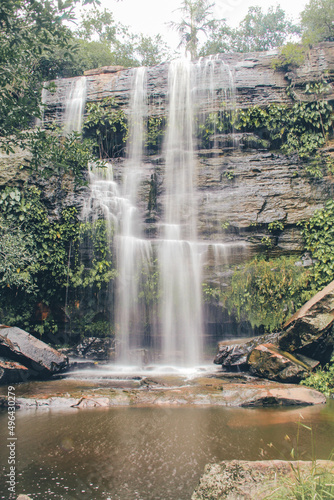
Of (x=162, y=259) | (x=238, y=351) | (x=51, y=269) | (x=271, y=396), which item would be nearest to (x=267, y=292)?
(x=238, y=351)

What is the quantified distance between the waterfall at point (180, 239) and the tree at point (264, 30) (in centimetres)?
2042

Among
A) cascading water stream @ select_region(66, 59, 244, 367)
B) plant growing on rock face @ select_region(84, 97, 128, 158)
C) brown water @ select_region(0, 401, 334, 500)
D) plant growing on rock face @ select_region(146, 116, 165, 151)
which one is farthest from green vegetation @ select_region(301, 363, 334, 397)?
plant growing on rock face @ select_region(84, 97, 128, 158)

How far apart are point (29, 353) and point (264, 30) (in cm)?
3407

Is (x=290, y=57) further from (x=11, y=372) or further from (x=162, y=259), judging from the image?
(x=11, y=372)

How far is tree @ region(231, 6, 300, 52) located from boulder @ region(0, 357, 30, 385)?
31211 millimetres

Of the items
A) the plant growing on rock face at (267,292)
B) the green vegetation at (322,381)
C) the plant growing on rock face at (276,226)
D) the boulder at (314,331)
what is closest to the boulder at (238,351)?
the boulder at (314,331)

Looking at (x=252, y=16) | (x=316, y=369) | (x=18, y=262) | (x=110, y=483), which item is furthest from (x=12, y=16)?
(x=252, y=16)

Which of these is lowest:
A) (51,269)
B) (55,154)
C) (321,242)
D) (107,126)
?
(51,269)

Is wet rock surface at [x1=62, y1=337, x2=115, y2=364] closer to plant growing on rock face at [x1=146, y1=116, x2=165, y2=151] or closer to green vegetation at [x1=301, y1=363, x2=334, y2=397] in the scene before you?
green vegetation at [x1=301, y1=363, x2=334, y2=397]

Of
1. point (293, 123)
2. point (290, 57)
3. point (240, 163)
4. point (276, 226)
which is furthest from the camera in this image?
A: point (290, 57)

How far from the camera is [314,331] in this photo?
22.1 feet

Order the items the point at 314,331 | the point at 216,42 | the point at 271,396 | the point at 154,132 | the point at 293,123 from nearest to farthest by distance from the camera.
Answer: the point at 271,396 → the point at 314,331 → the point at 293,123 → the point at 154,132 → the point at 216,42

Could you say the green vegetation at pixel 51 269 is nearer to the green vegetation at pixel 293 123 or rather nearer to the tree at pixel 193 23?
the green vegetation at pixel 293 123

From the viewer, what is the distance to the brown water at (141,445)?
2764 millimetres
